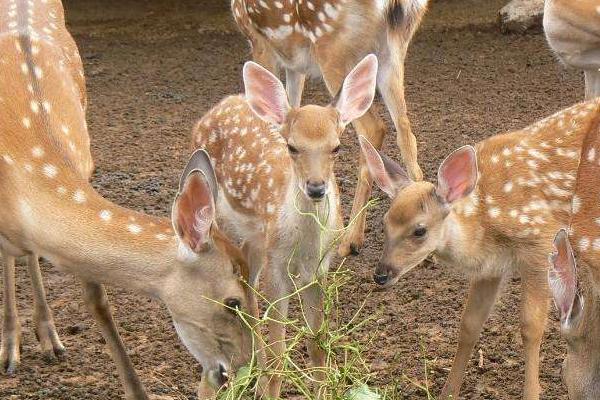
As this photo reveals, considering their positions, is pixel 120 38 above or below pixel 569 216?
below

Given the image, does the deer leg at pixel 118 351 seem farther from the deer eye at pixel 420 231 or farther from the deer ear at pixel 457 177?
the deer ear at pixel 457 177

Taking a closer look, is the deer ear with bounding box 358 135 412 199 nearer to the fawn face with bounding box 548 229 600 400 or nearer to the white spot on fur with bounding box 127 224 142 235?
the white spot on fur with bounding box 127 224 142 235

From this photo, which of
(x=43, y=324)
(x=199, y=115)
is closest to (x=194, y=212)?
(x=43, y=324)

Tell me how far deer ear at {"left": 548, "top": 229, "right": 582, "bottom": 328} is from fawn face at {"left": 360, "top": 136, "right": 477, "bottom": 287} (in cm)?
119

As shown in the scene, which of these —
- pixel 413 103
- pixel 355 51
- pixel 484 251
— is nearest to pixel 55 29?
pixel 355 51

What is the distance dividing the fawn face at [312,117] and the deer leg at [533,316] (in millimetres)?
869

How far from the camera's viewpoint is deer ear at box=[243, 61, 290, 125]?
4.64m

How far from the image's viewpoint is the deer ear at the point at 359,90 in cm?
465

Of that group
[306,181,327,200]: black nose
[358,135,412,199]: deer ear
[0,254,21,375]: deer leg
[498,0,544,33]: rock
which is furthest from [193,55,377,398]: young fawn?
[498,0,544,33]: rock

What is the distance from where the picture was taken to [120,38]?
1029 cm

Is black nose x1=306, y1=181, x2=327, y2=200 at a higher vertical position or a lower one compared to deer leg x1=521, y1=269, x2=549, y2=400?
higher

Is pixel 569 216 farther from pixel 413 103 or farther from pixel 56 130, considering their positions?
pixel 413 103

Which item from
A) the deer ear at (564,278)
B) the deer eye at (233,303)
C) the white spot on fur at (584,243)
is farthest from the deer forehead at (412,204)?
the deer ear at (564,278)

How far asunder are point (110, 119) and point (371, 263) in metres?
2.95
